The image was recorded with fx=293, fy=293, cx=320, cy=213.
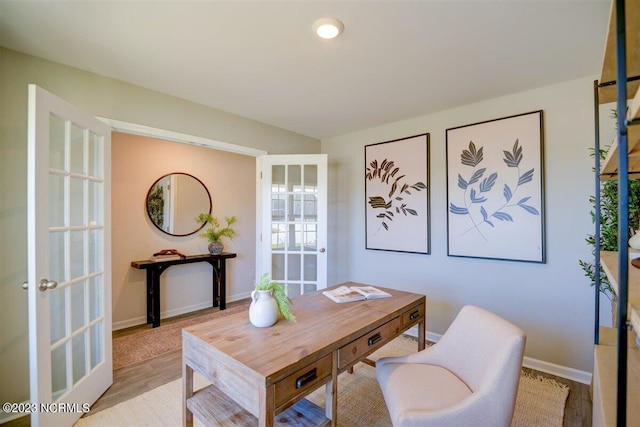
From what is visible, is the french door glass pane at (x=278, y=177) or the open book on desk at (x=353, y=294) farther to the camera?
the french door glass pane at (x=278, y=177)

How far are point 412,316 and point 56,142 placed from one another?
248 centimetres

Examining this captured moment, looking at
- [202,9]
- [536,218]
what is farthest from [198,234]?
[536,218]

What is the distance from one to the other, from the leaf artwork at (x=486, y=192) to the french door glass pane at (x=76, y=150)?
308 cm

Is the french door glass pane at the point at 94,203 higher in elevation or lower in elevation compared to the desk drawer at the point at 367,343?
higher

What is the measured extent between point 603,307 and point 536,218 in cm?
80

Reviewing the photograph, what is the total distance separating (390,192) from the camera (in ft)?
11.1

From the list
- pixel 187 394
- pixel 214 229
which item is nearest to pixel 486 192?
pixel 187 394

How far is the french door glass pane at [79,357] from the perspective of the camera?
189 centimetres

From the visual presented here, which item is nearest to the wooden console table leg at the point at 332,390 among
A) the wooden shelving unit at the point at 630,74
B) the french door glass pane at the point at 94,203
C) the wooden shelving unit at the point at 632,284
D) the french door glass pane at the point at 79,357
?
the wooden shelving unit at the point at 632,284

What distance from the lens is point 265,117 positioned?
324 centimetres

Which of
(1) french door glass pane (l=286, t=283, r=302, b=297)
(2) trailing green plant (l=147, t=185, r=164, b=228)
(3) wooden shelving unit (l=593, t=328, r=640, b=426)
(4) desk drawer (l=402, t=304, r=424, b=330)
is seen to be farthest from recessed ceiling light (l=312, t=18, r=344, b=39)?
(2) trailing green plant (l=147, t=185, r=164, b=228)

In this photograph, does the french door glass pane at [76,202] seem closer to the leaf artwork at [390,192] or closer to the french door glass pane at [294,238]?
the french door glass pane at [294,238]

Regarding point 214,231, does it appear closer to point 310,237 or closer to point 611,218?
point 310,237

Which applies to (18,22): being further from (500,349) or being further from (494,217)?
(494,217)
